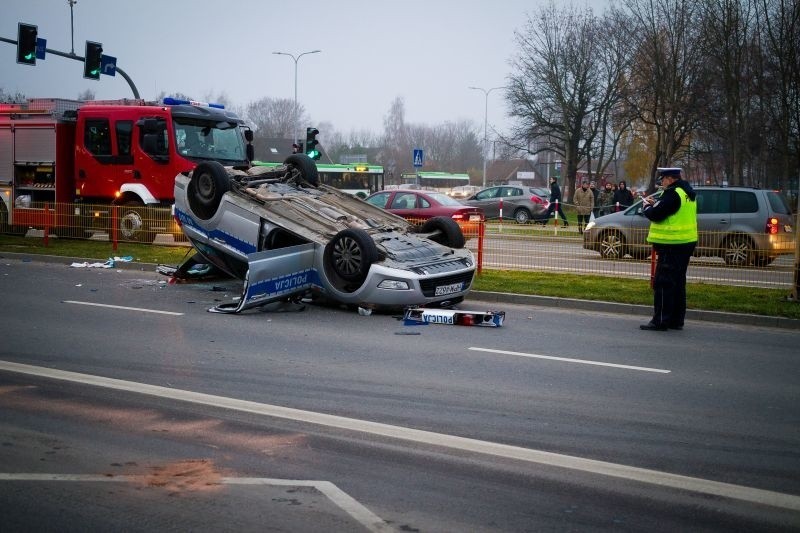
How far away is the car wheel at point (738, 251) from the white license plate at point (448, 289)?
495cm

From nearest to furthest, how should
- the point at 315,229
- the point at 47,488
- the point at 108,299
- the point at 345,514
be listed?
the point at 345,514, the point at 47,488, the point at 315,229, the point at 108,299

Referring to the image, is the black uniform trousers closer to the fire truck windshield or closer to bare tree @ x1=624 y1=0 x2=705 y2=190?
the fire truck windshield

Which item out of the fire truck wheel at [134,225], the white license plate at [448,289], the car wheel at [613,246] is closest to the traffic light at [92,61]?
the fire truck wheel at [134,225]

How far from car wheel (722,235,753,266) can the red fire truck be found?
1102cm

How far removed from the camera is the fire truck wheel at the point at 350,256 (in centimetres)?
1126

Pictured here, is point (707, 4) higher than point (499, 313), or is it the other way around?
point (707, 4)

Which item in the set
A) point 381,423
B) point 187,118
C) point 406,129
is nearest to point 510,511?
point 381,423

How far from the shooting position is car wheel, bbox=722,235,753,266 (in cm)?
1412

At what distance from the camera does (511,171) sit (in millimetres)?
134000

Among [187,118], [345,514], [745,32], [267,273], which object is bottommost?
[345,514]

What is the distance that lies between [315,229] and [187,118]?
33.6ft

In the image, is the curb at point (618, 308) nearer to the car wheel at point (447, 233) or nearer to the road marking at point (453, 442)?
the car wheel at point (447, 233)

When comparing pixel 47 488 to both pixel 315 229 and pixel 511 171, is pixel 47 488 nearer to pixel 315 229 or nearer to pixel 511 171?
pixel 315 229

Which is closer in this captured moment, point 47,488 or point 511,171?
point 47,488
